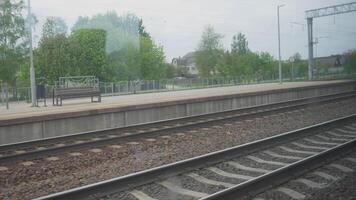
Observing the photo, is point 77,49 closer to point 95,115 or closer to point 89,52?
point 89,52

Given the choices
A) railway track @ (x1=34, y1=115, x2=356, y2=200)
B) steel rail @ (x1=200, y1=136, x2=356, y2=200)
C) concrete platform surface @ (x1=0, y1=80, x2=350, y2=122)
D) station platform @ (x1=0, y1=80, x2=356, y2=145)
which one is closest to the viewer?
steel rail @ (x1=200, y1=136, x2=356, y2=200)

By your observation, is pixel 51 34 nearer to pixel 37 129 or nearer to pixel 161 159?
pixel 37 129

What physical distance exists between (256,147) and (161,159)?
2.07 meters

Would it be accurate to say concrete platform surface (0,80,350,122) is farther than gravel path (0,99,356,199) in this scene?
Yes

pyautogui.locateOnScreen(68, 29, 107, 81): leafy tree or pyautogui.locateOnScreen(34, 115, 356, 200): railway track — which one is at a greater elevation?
pyautogui.locateOnScreen(68, 29, 107, 81): leafy tree

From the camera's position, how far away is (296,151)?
9.43 metres

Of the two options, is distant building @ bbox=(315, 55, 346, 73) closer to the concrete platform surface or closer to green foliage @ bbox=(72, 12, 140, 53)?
the concrete platform surface

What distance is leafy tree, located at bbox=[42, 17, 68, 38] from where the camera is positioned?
4141 centimetres

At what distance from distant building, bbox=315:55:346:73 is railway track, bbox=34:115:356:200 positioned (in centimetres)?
3211

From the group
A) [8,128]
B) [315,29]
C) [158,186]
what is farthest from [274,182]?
[315,29]

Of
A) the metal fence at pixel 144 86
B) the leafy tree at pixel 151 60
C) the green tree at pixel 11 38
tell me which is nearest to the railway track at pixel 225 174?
the metal fence at pixel 144 86

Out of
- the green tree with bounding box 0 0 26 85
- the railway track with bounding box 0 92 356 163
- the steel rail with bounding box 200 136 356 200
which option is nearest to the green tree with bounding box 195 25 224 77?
the green tree with bounding box 0 0 26 85

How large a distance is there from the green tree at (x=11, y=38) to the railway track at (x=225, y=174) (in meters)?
31.2

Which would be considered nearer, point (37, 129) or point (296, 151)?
point (296, 151)
